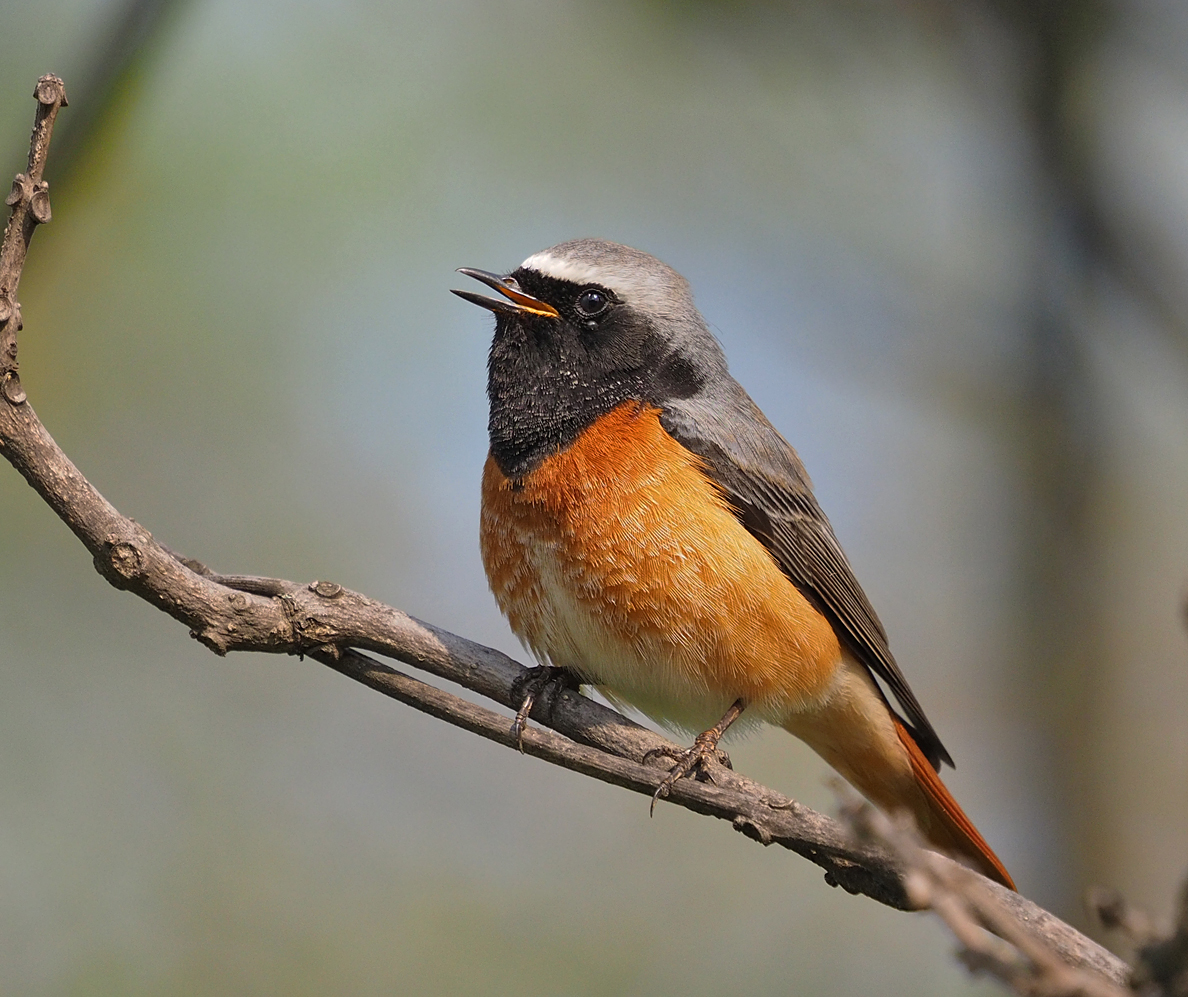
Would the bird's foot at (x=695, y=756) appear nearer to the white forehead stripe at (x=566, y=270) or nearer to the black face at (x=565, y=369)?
the black face at (x=565, y=369)

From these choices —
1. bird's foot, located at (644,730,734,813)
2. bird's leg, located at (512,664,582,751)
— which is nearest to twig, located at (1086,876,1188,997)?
bird's foot, located at (644,730,734,813)

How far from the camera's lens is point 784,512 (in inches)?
213

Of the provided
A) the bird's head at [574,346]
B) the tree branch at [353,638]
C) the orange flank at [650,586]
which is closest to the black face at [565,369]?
the bird's head at [574,346]

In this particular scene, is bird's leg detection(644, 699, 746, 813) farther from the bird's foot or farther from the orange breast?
the orange breast

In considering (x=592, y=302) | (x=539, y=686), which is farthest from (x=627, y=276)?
(x=539, y=686)

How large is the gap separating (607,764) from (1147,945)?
1949mm

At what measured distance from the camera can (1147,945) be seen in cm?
185

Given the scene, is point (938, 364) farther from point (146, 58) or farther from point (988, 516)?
point (146, 58)

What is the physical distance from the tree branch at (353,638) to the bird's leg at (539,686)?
5 centimetres

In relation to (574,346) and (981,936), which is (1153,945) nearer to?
(981,936)

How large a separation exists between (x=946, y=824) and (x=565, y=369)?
2961mm

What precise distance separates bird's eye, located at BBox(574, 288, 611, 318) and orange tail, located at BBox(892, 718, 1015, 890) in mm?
2609

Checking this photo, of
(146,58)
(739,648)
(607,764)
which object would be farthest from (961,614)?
(146,58)

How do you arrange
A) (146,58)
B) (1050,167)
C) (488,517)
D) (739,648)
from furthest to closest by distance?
1. (1050,167)
2. (146,58)
3. (488,517)
4. (739,648)
